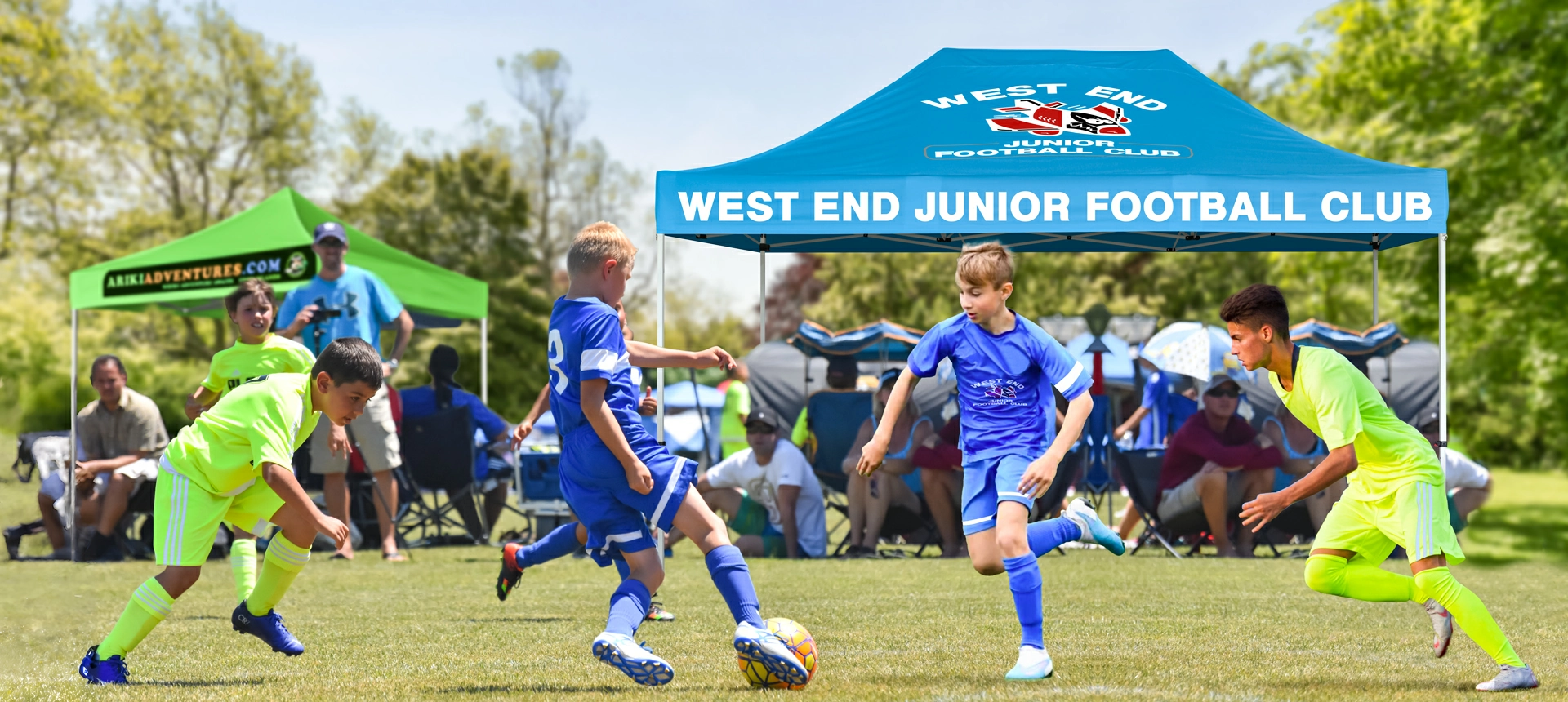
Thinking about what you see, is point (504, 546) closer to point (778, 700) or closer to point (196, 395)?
point (196, 395)

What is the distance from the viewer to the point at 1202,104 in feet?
35.4

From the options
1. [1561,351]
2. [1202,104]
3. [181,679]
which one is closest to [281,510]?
[181,679]

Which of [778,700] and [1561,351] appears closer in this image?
[778,700]

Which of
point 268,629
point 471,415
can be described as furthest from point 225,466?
point 471,415

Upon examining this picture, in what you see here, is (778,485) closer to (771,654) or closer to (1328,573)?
(1328,573)

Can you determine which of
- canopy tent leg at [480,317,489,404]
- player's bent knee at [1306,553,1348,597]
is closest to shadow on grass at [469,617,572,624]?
player's bent knee at [1306,553,1348,597]

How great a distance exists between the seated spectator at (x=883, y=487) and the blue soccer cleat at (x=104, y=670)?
21.1 ft

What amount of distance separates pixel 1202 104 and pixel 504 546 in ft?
22.1

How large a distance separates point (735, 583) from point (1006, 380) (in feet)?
4.13

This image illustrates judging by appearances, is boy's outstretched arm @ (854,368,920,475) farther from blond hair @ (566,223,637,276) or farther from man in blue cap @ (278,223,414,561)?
man in blue cap @ (278,223,414,561)

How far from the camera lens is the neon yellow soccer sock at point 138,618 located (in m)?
4.84

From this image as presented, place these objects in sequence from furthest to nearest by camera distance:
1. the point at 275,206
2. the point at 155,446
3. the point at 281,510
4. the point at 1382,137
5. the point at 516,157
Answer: the point at 516,157 → the point at 1382,137 → the point at 275,206 → the point at 155,446 → the point at 281,510

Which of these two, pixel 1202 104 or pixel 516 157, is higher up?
pixel 516 157

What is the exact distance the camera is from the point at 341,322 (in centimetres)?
1008
